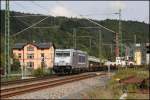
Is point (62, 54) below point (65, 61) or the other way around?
the other way around

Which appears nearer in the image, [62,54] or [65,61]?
[65,61]

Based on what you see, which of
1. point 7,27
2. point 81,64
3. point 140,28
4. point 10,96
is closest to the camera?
point 10,96

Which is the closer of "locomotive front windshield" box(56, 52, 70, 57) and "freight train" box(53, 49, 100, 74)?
"freight train" box(53, 49, 100, 74)

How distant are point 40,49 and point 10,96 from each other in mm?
82117

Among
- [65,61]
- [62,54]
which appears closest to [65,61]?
[65,61]

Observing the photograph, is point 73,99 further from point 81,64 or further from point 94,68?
point 94,68

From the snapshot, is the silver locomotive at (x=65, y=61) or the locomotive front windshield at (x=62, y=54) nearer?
the silver locomotive at (x=65, y=61)

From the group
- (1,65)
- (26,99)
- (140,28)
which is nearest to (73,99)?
(26,99)

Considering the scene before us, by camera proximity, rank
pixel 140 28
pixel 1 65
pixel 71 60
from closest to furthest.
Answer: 1. pixel 71 60
2. pixel 1 65
3. pixel 140 28

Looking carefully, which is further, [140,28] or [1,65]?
[140,28]

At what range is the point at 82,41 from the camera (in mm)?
127688

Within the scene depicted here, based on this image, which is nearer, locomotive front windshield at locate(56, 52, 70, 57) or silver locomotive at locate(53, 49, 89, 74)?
silver locomotive at locate(53, 49, 89, 74)

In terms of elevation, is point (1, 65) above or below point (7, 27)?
below

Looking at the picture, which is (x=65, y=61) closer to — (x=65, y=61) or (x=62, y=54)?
(x=65, y=61)
